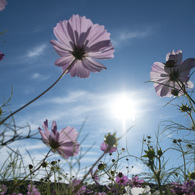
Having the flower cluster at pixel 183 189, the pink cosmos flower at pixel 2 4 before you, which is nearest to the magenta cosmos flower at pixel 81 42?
the pink cosmos flower at pixel 2 4

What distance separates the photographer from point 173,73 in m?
1.16

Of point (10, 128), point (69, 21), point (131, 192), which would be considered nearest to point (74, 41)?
point (69, 21)

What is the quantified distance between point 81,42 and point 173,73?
601 millimetres

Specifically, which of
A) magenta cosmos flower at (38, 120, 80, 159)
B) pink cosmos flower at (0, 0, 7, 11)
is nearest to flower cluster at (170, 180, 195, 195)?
magenta cosmos flower at (38, 120, 80, 159)

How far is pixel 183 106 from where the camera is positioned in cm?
121

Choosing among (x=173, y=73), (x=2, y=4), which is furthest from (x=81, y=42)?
(x=173, y=73)

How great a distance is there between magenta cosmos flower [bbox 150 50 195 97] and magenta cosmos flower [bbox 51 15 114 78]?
0.35 m

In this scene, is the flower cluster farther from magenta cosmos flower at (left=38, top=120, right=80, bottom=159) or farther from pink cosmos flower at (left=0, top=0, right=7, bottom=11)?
pink cosmos flower at (left=0, top=0, right=7, bottom=11)

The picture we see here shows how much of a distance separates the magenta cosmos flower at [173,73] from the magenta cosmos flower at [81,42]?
0.35m

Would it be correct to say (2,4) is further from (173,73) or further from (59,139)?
(173,73)

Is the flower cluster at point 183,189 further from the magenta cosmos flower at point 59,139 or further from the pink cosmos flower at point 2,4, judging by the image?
the pink cosmos flower at point 2,4

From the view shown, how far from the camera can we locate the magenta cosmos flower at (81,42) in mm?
786

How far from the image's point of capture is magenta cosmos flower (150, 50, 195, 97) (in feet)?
3.51

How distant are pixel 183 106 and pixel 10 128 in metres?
0.94
